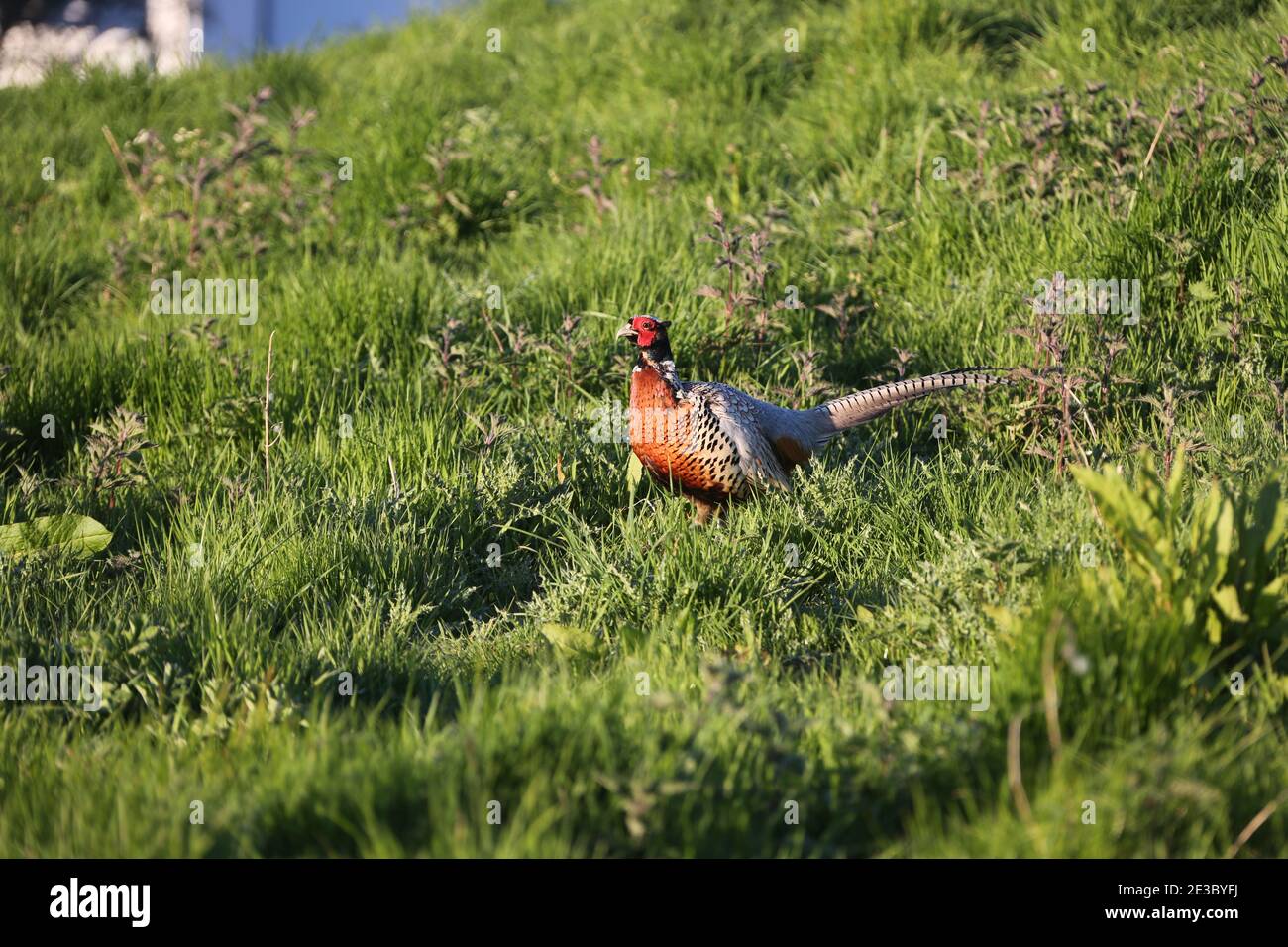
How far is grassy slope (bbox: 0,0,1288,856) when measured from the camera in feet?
8.26

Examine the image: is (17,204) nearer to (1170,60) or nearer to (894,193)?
(894,193)

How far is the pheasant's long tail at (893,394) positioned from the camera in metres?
4.59

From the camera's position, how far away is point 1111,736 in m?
2.63

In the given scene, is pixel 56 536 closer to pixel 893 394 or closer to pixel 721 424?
pixel 721 424

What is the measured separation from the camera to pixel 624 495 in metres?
4.59

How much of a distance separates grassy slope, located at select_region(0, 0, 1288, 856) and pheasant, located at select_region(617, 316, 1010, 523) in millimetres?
176

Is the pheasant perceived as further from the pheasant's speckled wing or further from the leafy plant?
the leafy plant

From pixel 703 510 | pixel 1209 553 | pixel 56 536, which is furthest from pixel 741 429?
pixel 56 536

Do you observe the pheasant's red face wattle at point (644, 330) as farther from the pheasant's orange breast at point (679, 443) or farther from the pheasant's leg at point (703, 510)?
the pheasant's leg at point (703, 510)

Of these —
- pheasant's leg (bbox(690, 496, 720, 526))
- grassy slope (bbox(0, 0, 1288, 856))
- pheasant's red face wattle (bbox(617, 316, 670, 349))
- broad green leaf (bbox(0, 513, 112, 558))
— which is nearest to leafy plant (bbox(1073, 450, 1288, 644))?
grassy slope (bbox(0, 0, 1288, 856))

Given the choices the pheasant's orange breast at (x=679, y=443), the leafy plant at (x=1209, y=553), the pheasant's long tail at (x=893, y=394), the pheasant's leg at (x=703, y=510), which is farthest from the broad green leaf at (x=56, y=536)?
the leafy plant at (x=1209, y=553)
